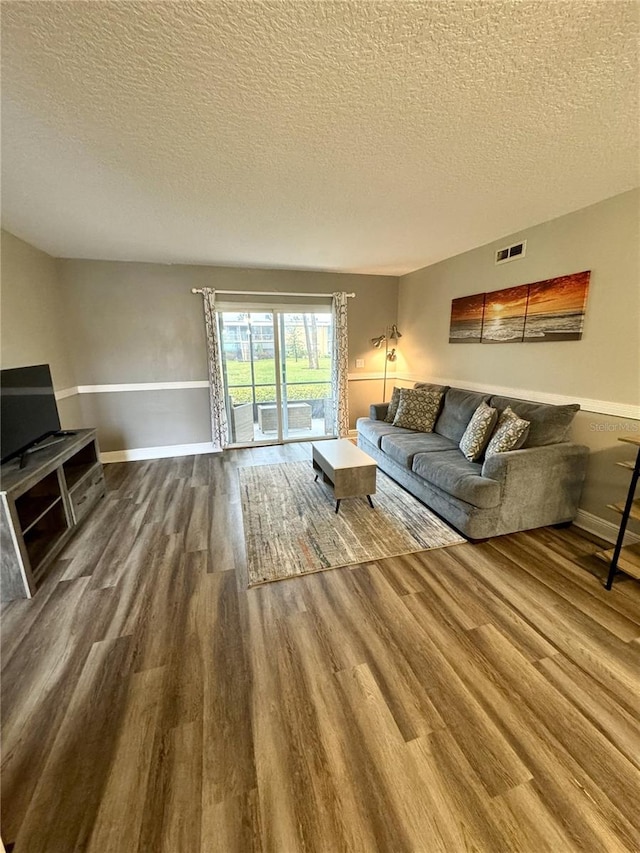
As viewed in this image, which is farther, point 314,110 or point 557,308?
point 557,308

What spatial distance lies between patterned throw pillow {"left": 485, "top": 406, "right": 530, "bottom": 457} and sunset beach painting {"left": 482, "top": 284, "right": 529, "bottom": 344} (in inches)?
38.4

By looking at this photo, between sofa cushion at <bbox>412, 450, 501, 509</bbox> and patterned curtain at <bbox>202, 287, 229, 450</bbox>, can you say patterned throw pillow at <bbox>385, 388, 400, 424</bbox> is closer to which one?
sofa cushion at <bbox>412, 450, 501, 509</bbox>

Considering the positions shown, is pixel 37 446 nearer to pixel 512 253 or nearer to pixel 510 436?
pixel 510 436

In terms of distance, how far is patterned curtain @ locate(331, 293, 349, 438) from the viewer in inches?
183

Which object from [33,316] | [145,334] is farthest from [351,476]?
[33,316]

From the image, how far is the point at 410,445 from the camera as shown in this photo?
3.20 meters

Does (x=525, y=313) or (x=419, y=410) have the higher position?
(x=525, y=313)

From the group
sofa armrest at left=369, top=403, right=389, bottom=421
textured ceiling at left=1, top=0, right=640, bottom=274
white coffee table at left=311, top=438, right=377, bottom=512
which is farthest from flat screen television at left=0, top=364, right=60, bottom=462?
sofa armrest at left=369, top=403, right=389, bottom=421

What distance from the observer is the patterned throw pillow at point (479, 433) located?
275cm

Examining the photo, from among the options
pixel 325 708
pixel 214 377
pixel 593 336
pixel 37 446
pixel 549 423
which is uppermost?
pixel 593 336

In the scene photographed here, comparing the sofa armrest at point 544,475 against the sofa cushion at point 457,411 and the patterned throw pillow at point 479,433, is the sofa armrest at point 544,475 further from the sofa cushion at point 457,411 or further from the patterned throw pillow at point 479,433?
the sofa cushion at point 457,411

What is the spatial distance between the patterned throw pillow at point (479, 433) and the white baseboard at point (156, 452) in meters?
3.24

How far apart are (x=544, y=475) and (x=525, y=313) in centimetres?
150

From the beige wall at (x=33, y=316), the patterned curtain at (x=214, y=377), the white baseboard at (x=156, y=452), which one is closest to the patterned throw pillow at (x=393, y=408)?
the patterned curtain at (x=214, y=377)
